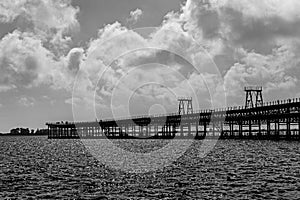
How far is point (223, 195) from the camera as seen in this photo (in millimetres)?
34531

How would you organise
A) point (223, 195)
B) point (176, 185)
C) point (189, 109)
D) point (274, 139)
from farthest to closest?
point (189, 109) → point (274, 139) → point (176, 185) → point (223, 195)

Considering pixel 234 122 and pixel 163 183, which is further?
pixel 234 122

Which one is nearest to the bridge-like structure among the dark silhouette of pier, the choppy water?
the dark silhouette of pier

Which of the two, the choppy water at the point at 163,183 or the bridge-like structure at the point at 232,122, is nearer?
the choppy water at the point at 163,183

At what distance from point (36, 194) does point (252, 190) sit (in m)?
15.9

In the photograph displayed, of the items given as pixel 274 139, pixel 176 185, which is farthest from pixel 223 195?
pixel 274 139

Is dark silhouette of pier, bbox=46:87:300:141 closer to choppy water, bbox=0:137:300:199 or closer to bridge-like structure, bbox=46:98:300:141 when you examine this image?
bridge-like structure, bbox=46:98:300:141

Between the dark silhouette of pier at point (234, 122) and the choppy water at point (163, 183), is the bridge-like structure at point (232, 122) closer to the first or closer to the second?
the dark silhouette of pier at point (234, 122)

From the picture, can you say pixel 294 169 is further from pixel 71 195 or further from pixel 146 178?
pixel 71 195

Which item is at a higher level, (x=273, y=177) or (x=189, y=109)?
(x=189, y=109)

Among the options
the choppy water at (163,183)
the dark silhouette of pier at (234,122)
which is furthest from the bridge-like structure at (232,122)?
the choppy water at (163,183)

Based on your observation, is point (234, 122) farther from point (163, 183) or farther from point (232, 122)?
point (163, 183)

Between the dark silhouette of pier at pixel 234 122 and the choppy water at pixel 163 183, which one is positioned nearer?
the choppy water at pixel 163 183

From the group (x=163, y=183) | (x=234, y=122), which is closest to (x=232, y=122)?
(x=234, y=122)
